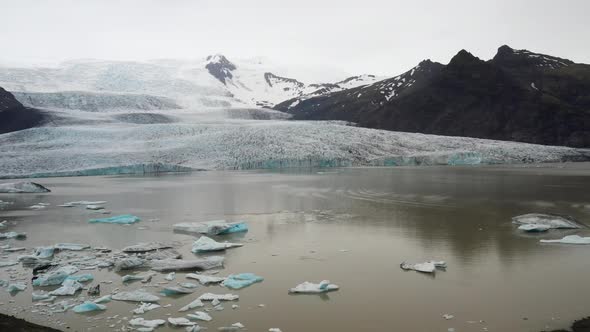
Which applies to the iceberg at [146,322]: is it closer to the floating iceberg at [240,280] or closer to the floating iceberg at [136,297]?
the floating iceberg at [136,297]

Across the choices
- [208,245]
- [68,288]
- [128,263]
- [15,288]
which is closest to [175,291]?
[68,288]

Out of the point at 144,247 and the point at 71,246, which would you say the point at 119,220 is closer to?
the point at 71,246

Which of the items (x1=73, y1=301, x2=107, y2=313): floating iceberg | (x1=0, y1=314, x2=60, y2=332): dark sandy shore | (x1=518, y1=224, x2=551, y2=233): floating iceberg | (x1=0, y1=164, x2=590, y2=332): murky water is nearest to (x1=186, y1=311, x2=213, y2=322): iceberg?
(x1=0, y1=164, x2=590, y2=332): murky water

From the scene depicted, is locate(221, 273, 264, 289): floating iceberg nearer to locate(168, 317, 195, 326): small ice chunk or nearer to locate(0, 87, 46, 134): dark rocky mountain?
locate(168, 317, 195, 326): small ice chunk

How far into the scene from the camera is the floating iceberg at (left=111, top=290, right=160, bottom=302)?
7.86m

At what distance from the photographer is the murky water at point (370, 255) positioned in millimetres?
7055

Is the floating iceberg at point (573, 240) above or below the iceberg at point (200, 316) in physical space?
above

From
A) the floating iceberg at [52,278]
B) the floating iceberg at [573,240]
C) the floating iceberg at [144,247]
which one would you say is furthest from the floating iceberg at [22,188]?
the floating iceberg at [573,240]

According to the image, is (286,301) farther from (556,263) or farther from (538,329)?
(556,263)

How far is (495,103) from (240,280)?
9267 cm

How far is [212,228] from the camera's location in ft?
44.8

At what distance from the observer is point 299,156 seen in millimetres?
46094

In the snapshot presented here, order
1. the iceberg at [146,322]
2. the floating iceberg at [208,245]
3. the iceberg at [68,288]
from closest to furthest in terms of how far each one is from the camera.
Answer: the iceberg at [146,322], the iceberg at [68,288], the floating iceberg at [208,245]

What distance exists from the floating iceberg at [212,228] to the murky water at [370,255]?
0.39 meters
